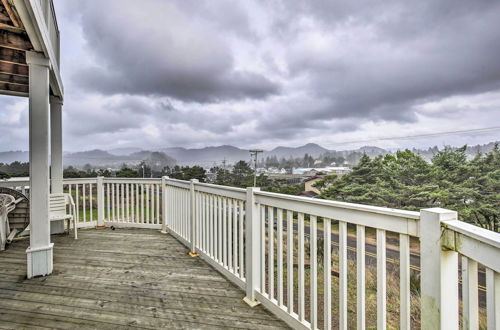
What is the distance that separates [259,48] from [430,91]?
9067 millimetres

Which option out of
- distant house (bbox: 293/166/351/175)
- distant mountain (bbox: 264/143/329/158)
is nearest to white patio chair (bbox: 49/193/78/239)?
distant house (bbox: 293/166/351/175)

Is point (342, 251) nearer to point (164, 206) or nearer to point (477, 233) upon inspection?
point (477, 233)

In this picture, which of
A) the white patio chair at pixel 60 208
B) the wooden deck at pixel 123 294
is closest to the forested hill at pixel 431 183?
the wooden deck at pixel 123 294

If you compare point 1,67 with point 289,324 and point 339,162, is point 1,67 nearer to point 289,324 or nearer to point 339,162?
point 289,324

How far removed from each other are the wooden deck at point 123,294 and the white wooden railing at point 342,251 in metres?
0.21

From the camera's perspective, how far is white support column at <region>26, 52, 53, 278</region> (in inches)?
113

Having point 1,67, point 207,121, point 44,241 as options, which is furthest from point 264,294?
point 207,121

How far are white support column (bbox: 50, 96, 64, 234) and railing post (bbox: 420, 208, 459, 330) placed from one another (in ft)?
17.8

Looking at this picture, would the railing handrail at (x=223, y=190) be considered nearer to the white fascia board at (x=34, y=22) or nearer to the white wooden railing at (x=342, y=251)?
the white wooden railing at (x=342, y=251)

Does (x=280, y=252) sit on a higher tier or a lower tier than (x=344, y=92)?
lower

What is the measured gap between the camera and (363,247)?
1.36 m

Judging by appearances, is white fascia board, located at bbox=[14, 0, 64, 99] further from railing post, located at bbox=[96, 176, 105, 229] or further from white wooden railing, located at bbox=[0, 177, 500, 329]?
railing post, located at bbox=[96, 176, 105, 229]

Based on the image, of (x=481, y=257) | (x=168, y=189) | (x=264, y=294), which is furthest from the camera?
(x=168, y=189)

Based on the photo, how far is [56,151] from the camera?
4449mm
